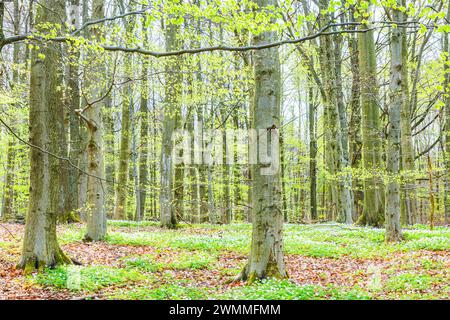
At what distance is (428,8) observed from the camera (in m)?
6.17

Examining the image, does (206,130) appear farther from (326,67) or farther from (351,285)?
(351,285)

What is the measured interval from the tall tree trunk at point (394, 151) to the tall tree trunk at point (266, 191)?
5.92 meters

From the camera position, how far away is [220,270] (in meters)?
9.57

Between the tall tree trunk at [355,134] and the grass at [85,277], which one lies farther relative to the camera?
the tall tree trunk at [355,134]

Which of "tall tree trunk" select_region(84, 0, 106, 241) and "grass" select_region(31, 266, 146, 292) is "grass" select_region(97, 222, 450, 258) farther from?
"grass" select_region(31, 266, 146, 292)

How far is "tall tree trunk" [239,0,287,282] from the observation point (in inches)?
304

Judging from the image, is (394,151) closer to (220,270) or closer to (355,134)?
(220,270)

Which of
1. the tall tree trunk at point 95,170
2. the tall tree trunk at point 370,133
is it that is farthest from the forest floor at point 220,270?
the tall tree trunk at point 370,133

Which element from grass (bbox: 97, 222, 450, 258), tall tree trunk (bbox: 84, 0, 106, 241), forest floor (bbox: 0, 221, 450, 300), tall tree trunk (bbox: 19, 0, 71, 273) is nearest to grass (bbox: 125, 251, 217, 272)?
forest floor (bbox: 0, 221, 450, 300)

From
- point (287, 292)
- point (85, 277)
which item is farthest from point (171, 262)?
point (287, 292)

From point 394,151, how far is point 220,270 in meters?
7.19

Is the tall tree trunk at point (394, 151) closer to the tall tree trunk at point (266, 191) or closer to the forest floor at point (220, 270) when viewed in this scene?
the forest floor at point (220, 270)

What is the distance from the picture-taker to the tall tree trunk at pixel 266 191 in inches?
304
